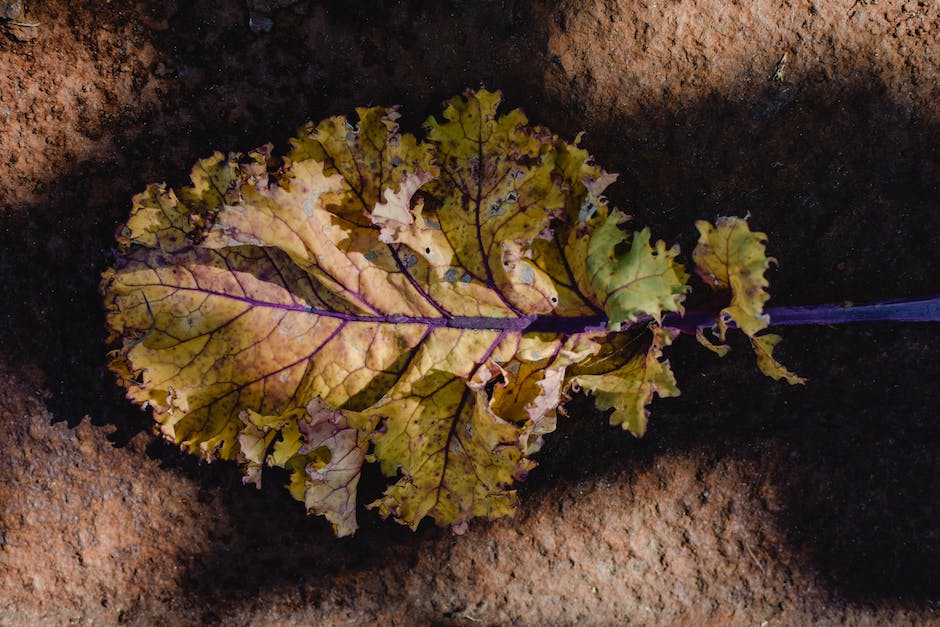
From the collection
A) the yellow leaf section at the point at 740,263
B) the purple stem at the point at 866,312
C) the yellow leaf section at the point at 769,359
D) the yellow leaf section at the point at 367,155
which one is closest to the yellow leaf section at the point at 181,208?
the yellow leaf section at the point at 367,155

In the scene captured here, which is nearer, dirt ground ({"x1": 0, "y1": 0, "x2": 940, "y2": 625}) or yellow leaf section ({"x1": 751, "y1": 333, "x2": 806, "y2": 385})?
yellow leaf section ({"x1": 751, "y1": 333, "x2": 806, "y2": 385})

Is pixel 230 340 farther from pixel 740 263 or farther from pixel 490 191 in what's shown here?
pixel 740 263

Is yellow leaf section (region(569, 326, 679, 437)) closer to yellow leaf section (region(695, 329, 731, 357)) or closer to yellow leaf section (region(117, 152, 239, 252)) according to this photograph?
yellow leaf section (region(695, 329, 731, 357))

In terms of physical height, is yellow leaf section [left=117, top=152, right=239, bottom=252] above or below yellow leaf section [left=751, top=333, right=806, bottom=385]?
above

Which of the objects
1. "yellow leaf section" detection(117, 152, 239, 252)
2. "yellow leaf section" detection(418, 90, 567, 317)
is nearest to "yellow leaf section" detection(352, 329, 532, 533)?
"yellow leaf section" detection(418, 90, 567, 317)

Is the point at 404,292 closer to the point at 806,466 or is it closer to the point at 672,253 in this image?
the point at 672,253

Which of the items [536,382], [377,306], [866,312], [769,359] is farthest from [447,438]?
[866,312]
